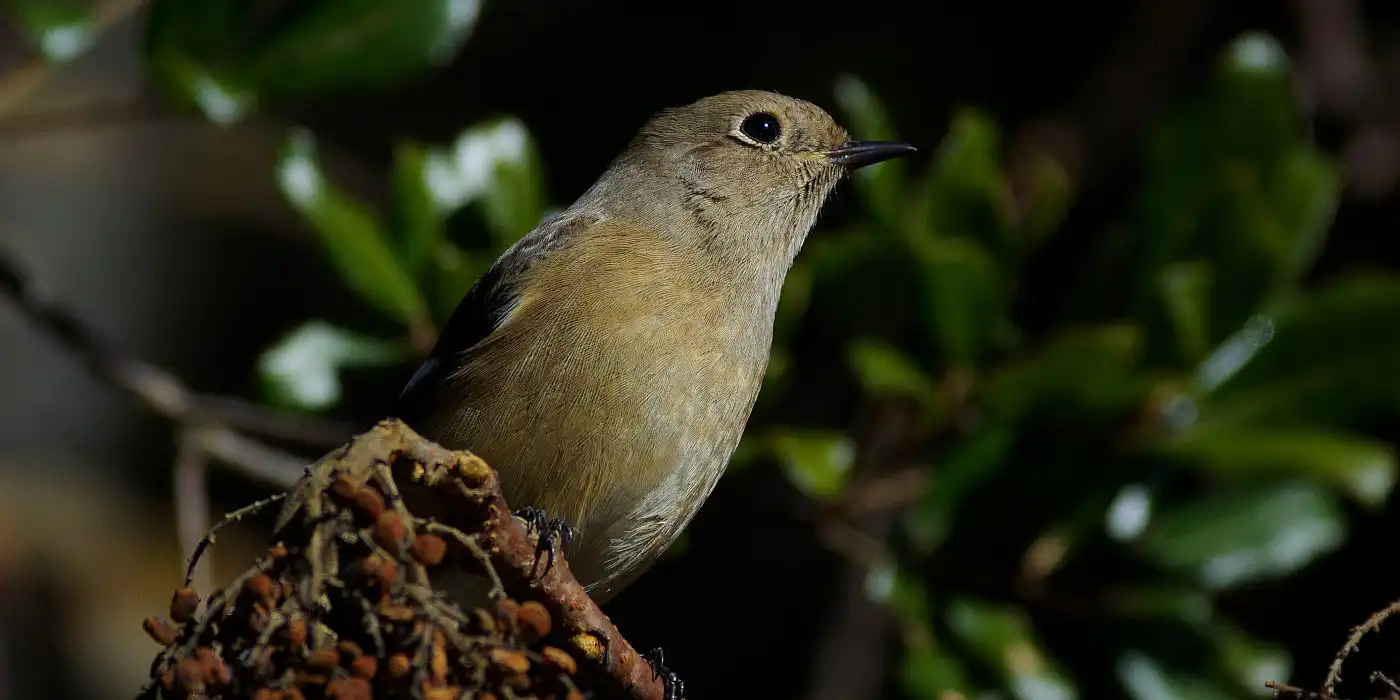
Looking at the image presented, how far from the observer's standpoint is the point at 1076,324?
4.30 m

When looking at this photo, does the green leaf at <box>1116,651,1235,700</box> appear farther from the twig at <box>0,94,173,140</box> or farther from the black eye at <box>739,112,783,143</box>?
the twig at <box>0,94,173,140</box>

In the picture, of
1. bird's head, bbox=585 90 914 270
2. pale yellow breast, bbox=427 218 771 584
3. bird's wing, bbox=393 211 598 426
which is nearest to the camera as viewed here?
pale yellow breast, bbox=427 218 771 584

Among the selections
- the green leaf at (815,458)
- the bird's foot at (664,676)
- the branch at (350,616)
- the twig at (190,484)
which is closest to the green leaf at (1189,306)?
the green leaf at (815,458)

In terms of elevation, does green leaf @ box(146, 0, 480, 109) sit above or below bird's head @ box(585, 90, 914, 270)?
above

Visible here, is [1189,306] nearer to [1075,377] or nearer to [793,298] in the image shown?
[1075,377]

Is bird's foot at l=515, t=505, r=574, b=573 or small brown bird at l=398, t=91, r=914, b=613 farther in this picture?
small brown bird at l=398, t=91, r=914, b=613

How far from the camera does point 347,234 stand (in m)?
4.09

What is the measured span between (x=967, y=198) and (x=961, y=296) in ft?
0.92

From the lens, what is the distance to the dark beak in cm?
412

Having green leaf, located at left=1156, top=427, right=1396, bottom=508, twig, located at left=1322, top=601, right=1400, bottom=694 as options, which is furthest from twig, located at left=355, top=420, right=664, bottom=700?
green leaf, located at left=1156, top=427, right=1396, bottom=508

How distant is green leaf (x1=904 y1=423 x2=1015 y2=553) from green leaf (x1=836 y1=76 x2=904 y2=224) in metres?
0.60

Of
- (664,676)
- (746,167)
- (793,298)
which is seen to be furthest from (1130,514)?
(664,676)

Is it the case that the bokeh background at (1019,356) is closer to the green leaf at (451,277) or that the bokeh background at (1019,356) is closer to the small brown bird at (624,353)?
the green leaf at (451,277)

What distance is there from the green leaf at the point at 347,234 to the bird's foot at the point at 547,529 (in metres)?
1.11
